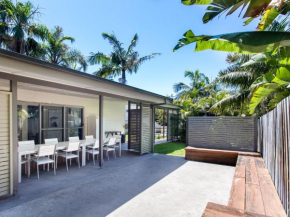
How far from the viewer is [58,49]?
14805 mm

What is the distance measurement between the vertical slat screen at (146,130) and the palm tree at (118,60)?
7506mm

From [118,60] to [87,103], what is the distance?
20.9 feet

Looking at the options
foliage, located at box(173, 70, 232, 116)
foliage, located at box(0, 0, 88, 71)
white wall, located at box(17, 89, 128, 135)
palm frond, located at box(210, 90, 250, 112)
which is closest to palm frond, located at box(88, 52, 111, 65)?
foliage, located at box(0, 0, 88, 71)

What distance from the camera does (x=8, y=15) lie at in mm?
11406

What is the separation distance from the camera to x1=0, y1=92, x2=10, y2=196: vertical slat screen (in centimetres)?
372

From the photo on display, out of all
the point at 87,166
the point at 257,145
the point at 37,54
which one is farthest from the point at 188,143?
the point at 37,54

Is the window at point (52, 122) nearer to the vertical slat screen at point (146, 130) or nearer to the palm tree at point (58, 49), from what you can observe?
the vertical slat screen at point (146, 130)

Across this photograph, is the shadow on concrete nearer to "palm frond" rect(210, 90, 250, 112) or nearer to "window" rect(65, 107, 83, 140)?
"palm frond" rect(210, 90, 250, 112)

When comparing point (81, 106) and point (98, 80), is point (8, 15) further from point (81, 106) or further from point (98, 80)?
point (98, 80)

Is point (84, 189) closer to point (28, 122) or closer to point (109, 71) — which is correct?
point (28, 122)

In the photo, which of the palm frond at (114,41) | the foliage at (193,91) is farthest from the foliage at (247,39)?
the palm frond at (114,41)

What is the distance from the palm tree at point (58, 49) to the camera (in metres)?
14.5

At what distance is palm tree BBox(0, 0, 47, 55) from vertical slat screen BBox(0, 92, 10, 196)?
9690mm

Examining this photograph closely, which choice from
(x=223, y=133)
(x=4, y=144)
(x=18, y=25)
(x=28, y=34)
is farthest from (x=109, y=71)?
(x=4, y=144)
